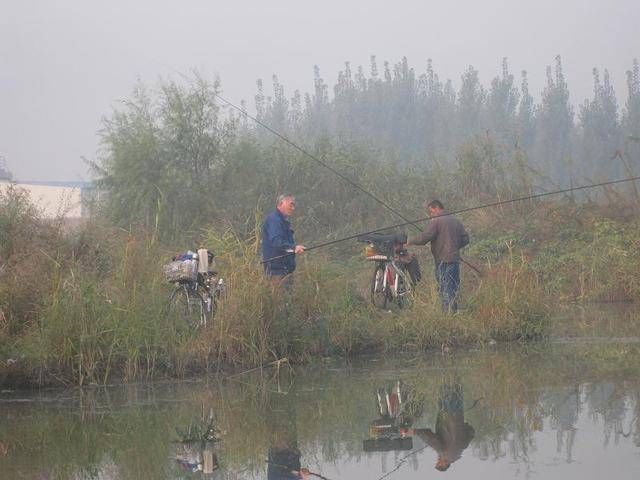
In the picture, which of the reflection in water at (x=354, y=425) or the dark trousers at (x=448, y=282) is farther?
the dark trousers at (x=448, y=282)

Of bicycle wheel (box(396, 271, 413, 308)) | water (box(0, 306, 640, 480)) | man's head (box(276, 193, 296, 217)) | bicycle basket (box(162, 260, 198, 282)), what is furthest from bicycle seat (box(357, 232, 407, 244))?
water (box(0, 306, 640, 480))

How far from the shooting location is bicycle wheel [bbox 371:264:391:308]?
17.1 meters

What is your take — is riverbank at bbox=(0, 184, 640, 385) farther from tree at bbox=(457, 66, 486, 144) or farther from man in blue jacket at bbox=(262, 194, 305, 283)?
tree at bbox=(457, 66, 486, 144)

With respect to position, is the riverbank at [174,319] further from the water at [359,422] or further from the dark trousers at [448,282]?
the water at [359,422]

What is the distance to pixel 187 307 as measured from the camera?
535 inches

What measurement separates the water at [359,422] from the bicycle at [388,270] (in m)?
3.97

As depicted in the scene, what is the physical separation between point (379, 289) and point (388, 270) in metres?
0.32

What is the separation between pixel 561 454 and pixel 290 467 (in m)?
1.74

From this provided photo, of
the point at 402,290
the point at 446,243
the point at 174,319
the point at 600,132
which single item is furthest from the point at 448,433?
the point at 600,132

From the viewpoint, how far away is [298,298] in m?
14.0

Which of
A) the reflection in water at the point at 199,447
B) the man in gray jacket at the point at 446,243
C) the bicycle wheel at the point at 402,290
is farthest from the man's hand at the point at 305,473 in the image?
the man in gray jacket at the point at 446,243

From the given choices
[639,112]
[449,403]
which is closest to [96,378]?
[449,403]

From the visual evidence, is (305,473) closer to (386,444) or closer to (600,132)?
A: (386,444)

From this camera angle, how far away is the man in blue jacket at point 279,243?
47.8 ft
